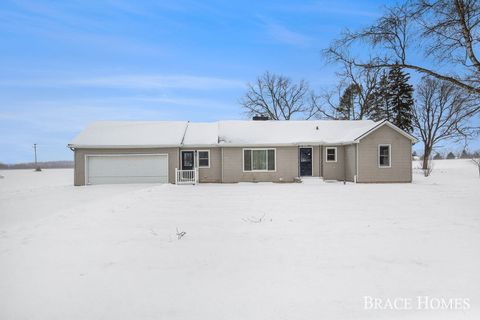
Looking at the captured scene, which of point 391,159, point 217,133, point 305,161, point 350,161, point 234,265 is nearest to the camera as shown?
point 234,265

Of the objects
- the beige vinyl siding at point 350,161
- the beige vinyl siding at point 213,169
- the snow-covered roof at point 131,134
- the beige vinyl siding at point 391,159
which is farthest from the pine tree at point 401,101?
the snow-covered roof at point 131,134

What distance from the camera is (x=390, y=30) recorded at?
9867 millimetres

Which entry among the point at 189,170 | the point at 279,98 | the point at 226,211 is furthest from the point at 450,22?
the point at 279,98

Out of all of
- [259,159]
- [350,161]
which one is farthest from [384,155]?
[259,159]

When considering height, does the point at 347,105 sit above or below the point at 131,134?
above

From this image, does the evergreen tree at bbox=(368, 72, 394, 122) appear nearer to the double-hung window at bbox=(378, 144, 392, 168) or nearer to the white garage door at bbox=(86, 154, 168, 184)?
the double-hung window at bbox=(378, 144, 392, 168)

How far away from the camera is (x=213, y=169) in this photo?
19.0 meters

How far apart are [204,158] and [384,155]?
1136 cm

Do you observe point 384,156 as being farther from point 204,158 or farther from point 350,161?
point 204,158

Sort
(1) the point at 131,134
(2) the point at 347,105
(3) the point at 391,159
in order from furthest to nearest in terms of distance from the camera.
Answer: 1. (2) the point at 347,105
2. (1) the point at 131,134
3. (3) the point at 391,159

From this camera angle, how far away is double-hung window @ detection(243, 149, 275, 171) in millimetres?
18938

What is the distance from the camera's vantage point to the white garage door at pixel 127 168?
1862 centimetres

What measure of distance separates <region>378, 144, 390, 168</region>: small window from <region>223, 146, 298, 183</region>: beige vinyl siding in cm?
511

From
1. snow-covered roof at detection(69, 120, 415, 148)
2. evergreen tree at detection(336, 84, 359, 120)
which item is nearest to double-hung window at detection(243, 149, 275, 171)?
snow-covered roof at detection(69, 120, 415, 148)
